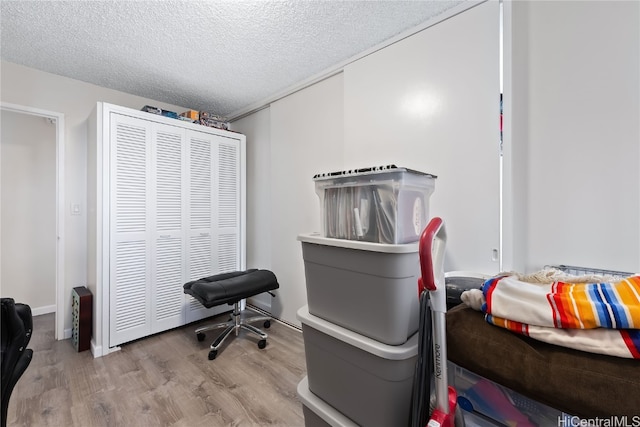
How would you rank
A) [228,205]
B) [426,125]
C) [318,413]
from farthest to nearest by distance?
1. [228,205]
2. [426,125]
3. [318,413]

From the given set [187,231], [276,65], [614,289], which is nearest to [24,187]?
[187,231]

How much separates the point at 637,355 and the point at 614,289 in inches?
6.0

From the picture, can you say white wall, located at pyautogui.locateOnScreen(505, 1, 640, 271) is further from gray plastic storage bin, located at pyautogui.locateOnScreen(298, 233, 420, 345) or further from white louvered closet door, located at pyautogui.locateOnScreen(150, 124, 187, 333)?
white louvered closet door, located at pyautogui.locateOnScreen(150, 124, 187, 333)

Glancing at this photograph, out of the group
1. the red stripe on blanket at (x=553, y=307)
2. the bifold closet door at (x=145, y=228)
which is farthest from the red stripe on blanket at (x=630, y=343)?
the bifold closet door at (x=145, y=228)

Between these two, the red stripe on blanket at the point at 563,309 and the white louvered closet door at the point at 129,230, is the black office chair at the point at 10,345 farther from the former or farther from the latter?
the white louvered closet door at the point at 129,230

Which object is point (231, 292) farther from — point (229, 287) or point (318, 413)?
point (318, 413)

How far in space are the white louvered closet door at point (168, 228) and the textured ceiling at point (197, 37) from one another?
0.60 metres

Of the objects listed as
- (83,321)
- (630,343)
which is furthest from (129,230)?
(630,343)

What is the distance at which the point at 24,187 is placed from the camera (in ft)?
9.80

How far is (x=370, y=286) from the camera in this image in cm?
98

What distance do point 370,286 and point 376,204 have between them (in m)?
0.31

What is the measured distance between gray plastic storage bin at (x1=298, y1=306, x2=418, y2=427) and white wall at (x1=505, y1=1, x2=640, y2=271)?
0.95 metres

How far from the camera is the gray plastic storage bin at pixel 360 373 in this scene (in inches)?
36.7

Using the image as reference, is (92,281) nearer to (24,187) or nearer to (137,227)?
(137,227)
